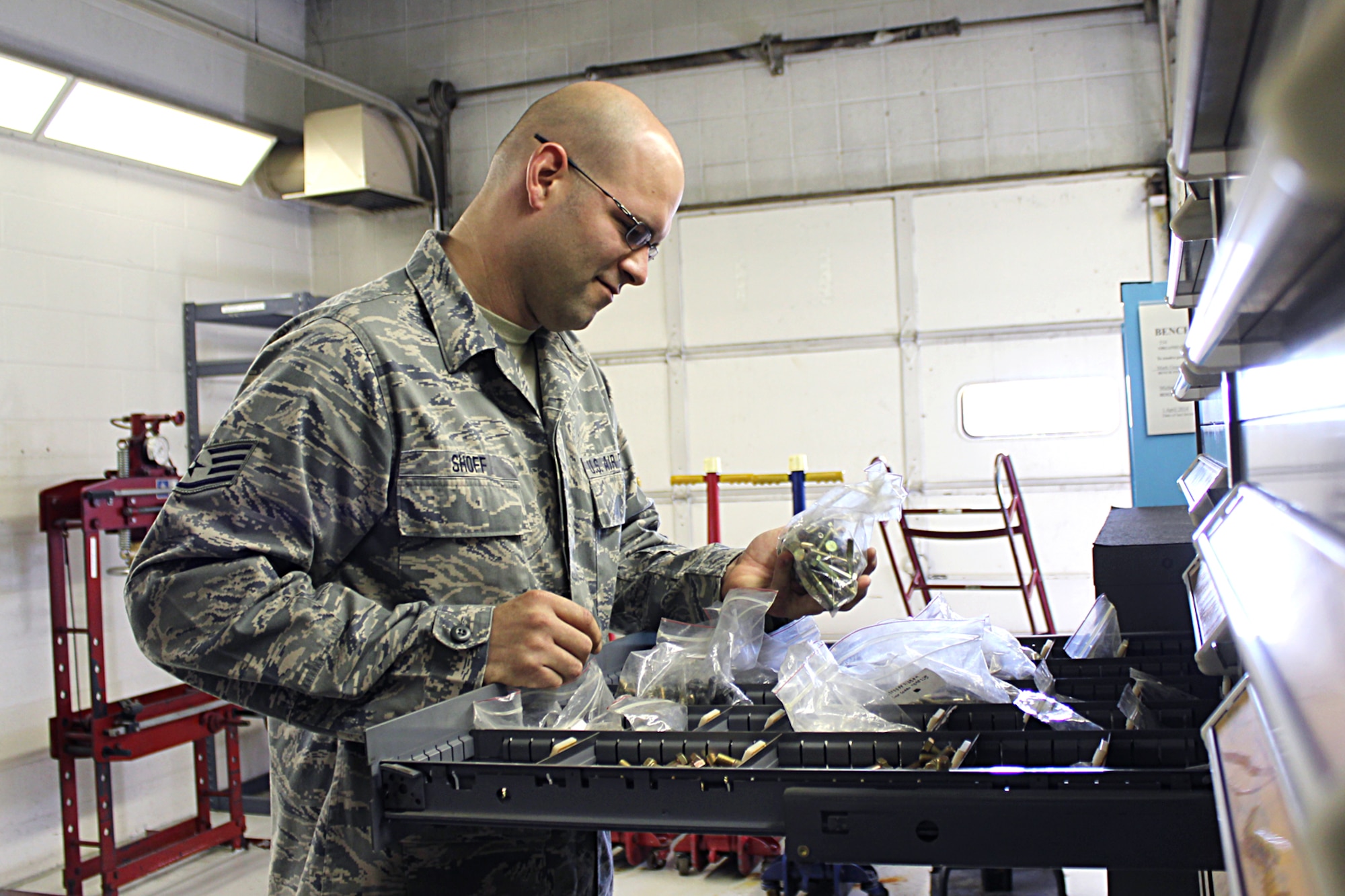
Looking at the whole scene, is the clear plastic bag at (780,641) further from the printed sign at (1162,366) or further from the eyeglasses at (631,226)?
the printed sign at (1162,366)

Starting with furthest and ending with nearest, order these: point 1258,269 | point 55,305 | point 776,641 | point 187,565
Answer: point 55,305 → point 776,641 → point 187,565 → point 1258,269

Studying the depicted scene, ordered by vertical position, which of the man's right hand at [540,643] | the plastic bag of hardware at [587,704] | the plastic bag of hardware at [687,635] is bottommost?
the plastic bag of hardware at [587,704]

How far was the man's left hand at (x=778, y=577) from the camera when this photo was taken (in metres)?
1.67

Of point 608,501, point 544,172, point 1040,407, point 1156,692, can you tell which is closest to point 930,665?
point 1156,692

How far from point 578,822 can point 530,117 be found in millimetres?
1101

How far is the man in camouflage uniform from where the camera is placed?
121 centimetres

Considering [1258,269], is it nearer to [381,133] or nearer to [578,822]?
[578,822]

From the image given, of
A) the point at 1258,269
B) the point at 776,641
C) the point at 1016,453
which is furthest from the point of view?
the point at 1016,453

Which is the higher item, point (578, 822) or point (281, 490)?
point (281, 490)

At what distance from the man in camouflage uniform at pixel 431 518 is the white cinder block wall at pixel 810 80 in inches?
175

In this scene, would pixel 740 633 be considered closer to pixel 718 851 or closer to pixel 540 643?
pixel 540 643

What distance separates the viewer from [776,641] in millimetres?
1615

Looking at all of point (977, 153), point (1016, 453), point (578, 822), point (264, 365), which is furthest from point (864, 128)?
point (578, 822)

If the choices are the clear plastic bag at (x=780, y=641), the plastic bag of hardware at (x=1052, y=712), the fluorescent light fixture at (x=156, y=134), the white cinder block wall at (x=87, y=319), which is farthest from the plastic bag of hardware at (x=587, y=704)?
the fluorescent light fixture at (x=156, y=134)
